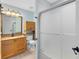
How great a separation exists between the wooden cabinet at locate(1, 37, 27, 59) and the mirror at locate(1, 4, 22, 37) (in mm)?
424

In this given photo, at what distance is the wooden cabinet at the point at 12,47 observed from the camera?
13.8 feet

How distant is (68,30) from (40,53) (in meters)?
1.35

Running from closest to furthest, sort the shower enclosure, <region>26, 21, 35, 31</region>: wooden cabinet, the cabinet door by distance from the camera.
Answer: the shower enclosure → the cabinet door → <region>26, 21, 35, 31</region>: wooden cabinet

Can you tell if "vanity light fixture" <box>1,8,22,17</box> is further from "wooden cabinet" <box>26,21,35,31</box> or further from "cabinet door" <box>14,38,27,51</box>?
"wooden cabinet" <box>26,21,35,31</box>

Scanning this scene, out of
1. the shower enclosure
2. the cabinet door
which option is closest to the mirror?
the cabinet door

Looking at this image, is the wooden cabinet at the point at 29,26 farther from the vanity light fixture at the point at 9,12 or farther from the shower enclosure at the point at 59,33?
the shower enclosure at the point at 59,33

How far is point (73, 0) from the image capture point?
1590 millimetres

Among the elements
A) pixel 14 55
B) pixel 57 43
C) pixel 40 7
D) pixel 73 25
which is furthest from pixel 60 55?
pixel 14 55

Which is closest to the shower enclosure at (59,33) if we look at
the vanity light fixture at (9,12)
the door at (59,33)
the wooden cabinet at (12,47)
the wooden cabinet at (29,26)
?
the door at (59,33)

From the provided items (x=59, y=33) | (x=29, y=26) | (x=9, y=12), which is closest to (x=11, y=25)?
(x=9, y=12)

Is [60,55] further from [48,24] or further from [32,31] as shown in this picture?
[32,31]

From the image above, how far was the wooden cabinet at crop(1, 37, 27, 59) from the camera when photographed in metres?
Answer: 4.19

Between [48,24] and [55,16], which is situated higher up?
[55,16]

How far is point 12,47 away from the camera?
461 centimetres
